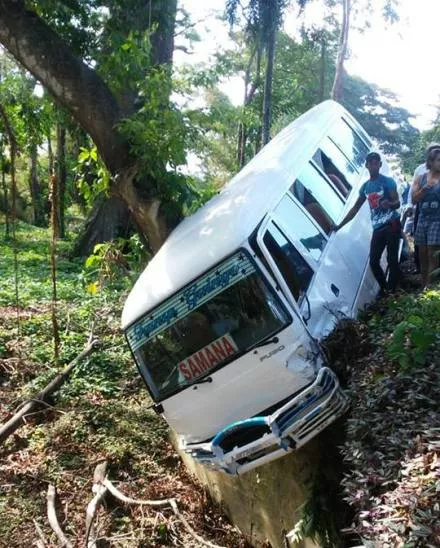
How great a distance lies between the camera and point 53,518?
209 inches

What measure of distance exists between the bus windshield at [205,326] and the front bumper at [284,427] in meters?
0.52

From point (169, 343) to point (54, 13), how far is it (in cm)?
566

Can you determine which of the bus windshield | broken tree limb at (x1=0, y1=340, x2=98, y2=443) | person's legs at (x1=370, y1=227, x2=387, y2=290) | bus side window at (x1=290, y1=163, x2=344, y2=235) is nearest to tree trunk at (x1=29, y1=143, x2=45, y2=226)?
broken tree limb at (x1=0, y1=340, x2=98, y2=443)

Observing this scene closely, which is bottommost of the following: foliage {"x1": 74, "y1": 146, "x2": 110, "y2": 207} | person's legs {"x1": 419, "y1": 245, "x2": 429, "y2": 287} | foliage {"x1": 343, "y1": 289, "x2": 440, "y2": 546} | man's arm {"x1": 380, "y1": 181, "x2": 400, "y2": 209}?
foliage {"x1": 343, "y1": 289, "x2": 440, "y2": 546}

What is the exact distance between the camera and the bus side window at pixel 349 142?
787 centimetres

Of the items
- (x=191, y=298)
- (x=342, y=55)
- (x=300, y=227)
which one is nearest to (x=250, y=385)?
(x=191, y=298)

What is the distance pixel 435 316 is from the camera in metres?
4.14

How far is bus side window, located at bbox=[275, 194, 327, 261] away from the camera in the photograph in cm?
530

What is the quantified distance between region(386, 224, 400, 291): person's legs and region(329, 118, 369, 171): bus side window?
1.84 m

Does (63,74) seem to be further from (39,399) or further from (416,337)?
(416,337)

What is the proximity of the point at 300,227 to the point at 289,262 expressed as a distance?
66 centimetres

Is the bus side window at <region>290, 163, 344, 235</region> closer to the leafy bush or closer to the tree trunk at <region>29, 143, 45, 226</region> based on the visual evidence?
the leafy bush

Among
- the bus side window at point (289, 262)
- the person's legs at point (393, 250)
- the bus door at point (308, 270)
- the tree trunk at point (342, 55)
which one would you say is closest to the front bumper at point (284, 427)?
the bus door at point (308, 270)

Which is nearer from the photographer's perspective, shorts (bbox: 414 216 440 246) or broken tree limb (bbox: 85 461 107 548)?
broken tree limb (bbox: 85 461 107 548)
